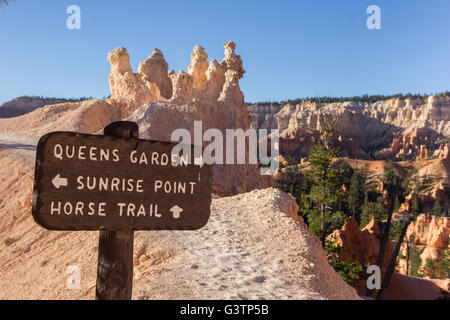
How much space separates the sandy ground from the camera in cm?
590

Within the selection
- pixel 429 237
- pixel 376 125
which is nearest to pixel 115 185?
pixel 429 237

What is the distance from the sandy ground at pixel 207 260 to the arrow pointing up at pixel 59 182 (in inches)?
130

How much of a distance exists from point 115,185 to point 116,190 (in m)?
0.03

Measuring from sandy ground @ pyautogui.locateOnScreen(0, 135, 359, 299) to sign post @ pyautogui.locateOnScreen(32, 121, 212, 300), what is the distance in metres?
2.89

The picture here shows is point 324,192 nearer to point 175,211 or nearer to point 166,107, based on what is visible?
point 166,107

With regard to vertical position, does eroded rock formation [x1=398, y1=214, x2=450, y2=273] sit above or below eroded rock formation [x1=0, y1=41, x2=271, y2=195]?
below

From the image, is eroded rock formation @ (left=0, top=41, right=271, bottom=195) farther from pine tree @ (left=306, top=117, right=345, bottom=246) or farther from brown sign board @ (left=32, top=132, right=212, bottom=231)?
brown sign board @ (left=32, top=132, right=212, bottom=231)

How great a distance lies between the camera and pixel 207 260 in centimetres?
688

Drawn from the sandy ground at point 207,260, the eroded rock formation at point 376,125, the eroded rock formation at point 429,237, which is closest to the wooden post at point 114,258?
the sandy ground at point 207,260

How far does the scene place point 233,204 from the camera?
10.6 metres

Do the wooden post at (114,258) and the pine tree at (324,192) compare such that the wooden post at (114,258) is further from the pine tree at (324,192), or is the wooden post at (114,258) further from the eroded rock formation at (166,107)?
the pine tree at (324,192)

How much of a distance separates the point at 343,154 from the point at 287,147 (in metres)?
12.9

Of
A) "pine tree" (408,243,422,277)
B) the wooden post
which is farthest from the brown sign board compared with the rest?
"pine tree" (408,243,422,277)
